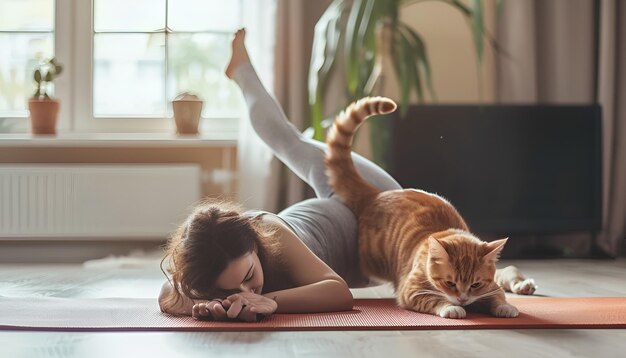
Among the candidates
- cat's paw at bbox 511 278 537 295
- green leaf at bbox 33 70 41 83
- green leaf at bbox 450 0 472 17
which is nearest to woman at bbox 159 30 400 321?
cat's paw at bbox 511 278 537 295

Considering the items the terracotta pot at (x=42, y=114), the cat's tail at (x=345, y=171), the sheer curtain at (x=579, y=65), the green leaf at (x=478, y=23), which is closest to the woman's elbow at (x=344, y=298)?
the cat's tail at (x=345, y=171)

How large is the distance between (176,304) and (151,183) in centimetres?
199

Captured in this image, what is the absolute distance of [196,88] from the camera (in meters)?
4.22

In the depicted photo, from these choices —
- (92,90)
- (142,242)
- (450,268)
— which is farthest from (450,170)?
(450,268)

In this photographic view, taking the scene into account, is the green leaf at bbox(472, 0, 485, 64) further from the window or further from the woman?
the window

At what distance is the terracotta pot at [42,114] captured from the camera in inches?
155

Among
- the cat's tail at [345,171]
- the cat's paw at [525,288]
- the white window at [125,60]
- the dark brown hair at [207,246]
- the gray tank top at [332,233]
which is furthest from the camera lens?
the white window at [125,60]

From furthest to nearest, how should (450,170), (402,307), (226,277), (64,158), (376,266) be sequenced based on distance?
(64,158), (450,170), (376,266), (402,307), (226,277)

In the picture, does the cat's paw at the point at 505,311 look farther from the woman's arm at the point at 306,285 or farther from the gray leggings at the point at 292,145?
the gray leggings at the point at 292,145

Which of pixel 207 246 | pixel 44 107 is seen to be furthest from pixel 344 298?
pixel 44 107

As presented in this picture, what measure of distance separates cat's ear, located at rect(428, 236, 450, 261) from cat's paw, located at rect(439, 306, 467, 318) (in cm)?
12

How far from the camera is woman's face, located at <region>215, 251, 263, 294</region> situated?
1.78 m

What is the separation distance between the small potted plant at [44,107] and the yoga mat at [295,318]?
1.86m

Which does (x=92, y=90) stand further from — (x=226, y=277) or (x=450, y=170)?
(x=226, y=277)
